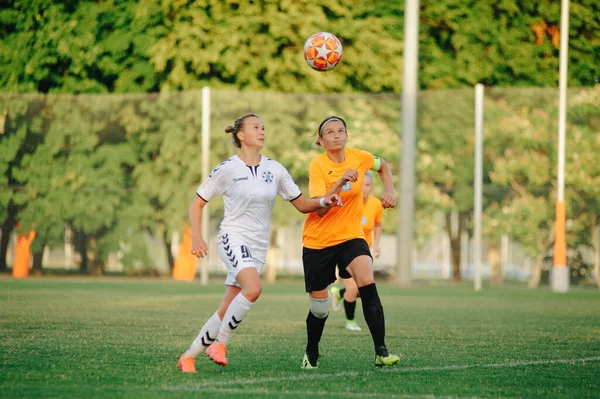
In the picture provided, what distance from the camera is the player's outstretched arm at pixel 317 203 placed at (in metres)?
7.45

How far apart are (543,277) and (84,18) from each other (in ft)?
45.3

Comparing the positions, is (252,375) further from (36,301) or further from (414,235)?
(414,235)

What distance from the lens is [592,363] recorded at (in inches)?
321

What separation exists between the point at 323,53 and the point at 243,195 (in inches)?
138

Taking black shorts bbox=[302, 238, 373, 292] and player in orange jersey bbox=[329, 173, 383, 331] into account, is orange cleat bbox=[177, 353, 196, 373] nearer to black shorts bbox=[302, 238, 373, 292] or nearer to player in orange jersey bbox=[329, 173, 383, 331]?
black shorts bbox=[302, 238, 373, 292]

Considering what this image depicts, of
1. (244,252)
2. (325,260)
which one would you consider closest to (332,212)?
(325,260)

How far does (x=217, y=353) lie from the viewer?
7.16m

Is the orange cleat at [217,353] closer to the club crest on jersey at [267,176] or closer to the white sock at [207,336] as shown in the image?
the white sock at [207,336]

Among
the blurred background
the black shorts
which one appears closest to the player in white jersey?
the black shorts

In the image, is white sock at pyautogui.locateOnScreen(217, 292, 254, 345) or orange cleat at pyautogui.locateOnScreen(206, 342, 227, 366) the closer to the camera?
orange cleat at pyautogui.locateOnScreen(206, 342, 227, 366)

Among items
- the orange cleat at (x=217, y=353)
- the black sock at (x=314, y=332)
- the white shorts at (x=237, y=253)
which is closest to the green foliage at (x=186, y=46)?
the black sock at (x=314, y=332)

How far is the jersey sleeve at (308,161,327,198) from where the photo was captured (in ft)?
26.2

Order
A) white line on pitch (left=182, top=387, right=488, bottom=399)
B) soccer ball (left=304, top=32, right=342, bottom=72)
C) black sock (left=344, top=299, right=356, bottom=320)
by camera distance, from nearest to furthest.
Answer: white line on pitch (left=182, top=387, right=488, bottom=399), soccer ball (left=304, top=32, right=342, bottom=72), black sock (left=344, top=299, right=356, bottom=320)

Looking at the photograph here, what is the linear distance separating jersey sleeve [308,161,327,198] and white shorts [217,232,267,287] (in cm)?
74
